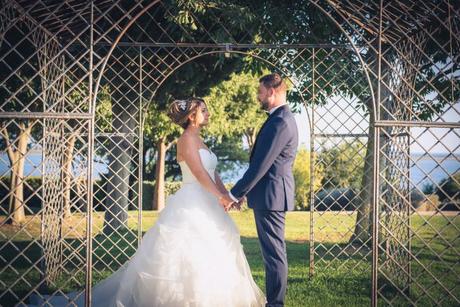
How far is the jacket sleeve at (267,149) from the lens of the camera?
158 inches

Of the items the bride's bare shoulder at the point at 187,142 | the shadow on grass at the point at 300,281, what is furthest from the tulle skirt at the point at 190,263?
the shadow on grass at the point at 300,281

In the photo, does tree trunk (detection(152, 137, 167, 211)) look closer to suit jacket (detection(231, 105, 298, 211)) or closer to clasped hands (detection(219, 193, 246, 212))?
clasped hands (detection(219, 193, 246, 212))

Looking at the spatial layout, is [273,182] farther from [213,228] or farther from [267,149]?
[213,228]

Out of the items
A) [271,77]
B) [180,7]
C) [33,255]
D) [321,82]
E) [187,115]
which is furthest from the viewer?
[321,82]

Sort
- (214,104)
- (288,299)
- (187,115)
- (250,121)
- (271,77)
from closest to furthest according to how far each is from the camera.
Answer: (271,77) < (187,115) < (288,299) < (214,104) < (250,121)

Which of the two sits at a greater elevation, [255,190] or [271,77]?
[271,77]

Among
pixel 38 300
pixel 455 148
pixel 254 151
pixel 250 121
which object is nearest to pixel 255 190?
pixel 254 151

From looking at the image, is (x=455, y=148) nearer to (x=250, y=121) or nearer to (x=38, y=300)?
(x=38, y=300)

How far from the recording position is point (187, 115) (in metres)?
4.57

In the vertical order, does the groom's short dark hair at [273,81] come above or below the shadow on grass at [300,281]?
above

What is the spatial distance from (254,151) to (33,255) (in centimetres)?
589

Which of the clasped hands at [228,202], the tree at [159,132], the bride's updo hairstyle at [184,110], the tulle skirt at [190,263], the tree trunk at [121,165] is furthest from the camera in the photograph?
the tree at [159,132]

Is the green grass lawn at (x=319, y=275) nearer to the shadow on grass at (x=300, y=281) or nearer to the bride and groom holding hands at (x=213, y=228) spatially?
the shadow on grass at (x=300, y=281)

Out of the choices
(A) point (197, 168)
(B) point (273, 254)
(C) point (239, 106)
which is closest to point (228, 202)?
(A) point (197, 168)
